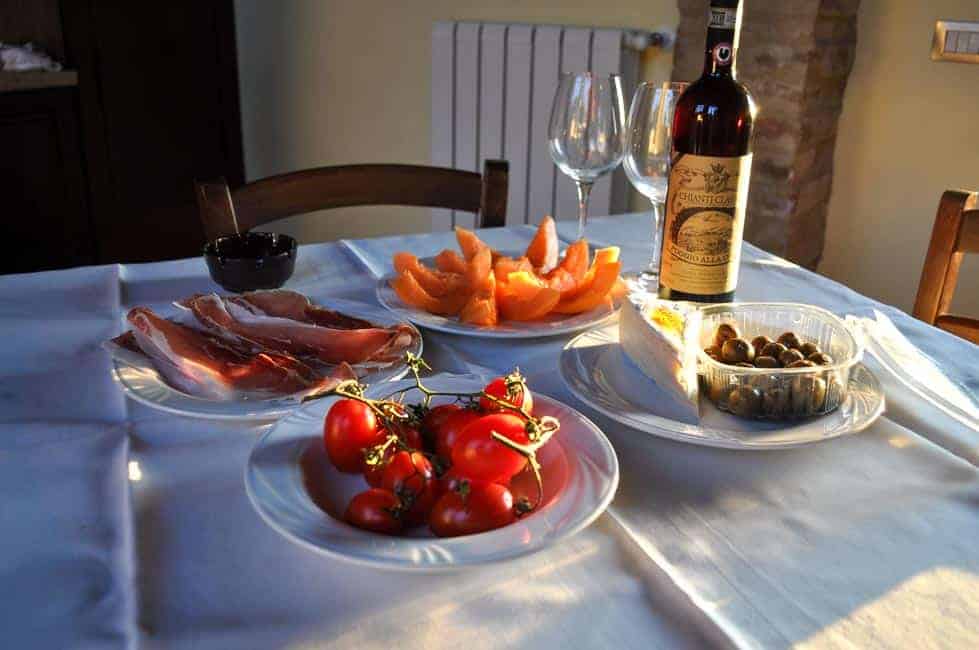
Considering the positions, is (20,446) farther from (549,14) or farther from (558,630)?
(549,14)

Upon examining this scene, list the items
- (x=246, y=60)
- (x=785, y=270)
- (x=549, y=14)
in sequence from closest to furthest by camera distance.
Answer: (x=785, y=270), (x=549, y=14), (x=246, y=60)

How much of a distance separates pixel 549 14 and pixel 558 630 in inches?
79.9

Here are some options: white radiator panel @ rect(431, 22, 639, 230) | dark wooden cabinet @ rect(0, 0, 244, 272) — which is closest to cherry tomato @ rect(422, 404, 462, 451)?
white radiator panel @ rect(431, 22, 639, 230)

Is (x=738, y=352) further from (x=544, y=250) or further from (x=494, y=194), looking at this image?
(x=494, y=194)

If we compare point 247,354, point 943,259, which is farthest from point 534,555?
point 943,259

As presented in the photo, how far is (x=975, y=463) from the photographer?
67 centimetres

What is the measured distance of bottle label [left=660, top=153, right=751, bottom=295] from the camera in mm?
814

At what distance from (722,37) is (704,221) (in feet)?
0.56

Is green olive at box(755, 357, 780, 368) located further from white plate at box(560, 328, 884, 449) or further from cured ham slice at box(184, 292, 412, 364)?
cured ham slice at box(184, 292, 412, 364)

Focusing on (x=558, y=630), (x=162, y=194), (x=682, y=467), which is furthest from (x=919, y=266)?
(x=162, y=194)

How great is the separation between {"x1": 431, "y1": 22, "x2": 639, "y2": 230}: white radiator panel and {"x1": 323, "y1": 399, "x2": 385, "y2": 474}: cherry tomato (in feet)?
5.40

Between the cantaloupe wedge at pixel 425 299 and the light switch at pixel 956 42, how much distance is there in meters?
1.22

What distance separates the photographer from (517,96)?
90.2 inches

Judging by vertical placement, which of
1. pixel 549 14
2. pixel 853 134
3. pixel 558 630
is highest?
pixel 549 14
